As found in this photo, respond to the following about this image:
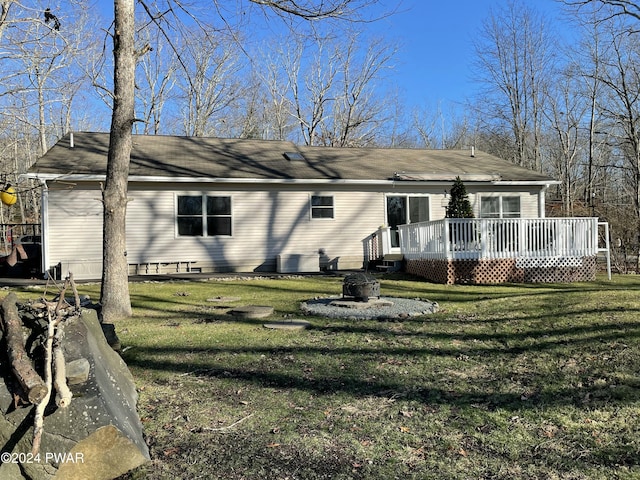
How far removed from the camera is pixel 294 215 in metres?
15.3

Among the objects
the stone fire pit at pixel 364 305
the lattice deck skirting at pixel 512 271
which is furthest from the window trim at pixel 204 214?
the stone fire pit at pixel 364 305

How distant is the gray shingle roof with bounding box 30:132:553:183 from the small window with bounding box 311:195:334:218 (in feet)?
2.40

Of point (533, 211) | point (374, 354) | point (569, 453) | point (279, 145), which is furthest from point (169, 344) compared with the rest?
point (533, 211)

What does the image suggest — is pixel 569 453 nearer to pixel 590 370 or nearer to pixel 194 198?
pixel 590 370

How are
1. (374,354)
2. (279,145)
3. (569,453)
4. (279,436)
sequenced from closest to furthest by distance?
(569,453) → (279,436) → (374,354) → (279,145)

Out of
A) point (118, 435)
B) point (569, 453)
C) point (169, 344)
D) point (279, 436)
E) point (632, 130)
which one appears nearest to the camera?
point (118, 435)

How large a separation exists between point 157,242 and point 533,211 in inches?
495

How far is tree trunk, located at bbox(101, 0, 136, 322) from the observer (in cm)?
718

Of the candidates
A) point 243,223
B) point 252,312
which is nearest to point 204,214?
point 243,223

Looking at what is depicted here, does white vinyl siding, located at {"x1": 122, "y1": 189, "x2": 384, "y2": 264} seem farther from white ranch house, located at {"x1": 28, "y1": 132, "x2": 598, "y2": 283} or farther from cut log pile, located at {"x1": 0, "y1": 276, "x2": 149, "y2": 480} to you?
cut log pile, located at {"x1": 0, "y1": 276, "x2": 149, "y2": 480}

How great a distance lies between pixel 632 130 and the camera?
76.4 ft

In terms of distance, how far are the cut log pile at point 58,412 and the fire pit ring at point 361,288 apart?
5.18 m

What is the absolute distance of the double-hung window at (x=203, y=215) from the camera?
14.5 meters

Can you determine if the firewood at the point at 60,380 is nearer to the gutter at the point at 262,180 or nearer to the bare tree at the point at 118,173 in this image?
the bare tree at the point at 118,173
